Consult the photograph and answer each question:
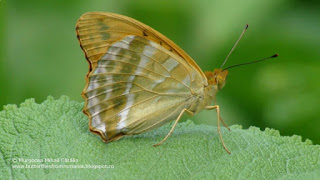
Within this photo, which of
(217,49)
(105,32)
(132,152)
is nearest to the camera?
(132,152)

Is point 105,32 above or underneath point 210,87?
above

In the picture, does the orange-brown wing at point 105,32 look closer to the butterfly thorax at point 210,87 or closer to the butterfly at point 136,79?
the butterfly at point 136,79

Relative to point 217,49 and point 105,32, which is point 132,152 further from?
point 217,49

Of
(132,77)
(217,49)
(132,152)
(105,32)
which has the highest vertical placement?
(105,32)

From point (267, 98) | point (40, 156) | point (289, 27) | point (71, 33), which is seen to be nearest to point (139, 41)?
point (40, 156)

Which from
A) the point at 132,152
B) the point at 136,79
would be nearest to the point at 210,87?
the point at 136,79

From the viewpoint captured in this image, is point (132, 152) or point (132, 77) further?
point (132, 77)

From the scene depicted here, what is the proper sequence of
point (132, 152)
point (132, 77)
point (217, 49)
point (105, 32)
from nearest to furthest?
point (132, 152) → point (105, 32) → point (132, 77) → point (217, 49)
